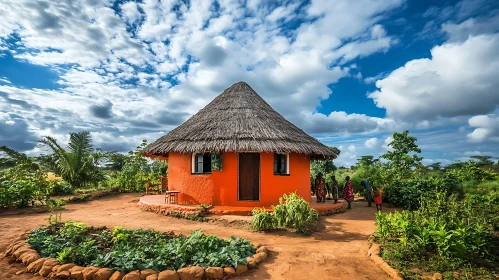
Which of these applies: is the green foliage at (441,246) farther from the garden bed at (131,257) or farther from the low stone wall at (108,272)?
the low stone wall at (108,272)

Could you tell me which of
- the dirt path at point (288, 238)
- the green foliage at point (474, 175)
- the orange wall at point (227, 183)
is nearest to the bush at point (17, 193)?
the dirt path at point (288, 238)

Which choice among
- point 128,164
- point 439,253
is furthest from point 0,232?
point 128,164

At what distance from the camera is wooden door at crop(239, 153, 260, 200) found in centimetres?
1071

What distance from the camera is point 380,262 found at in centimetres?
525

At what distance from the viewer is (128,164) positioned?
18.0 meters

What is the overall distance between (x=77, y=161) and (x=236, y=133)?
9.64 m

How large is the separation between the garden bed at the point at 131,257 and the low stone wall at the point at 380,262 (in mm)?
2059

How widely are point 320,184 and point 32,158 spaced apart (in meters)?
14.2

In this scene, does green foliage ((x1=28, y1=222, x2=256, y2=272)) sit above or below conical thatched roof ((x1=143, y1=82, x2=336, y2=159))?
below

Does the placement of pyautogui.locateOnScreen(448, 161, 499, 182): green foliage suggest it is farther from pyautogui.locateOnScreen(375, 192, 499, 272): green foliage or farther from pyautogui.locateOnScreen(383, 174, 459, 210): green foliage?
pyautogui.locateOnScreen(375, 192, 499, 272): green foliage

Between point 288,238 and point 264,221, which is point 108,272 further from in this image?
point 288,238

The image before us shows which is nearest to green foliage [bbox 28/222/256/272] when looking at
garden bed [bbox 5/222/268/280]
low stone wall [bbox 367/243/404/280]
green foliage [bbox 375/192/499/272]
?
garden bed [bbox 5/222/268/280]

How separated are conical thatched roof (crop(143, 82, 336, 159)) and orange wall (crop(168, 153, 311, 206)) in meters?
0.63

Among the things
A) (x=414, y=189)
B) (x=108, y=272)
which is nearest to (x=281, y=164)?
(x=414, y=189)
